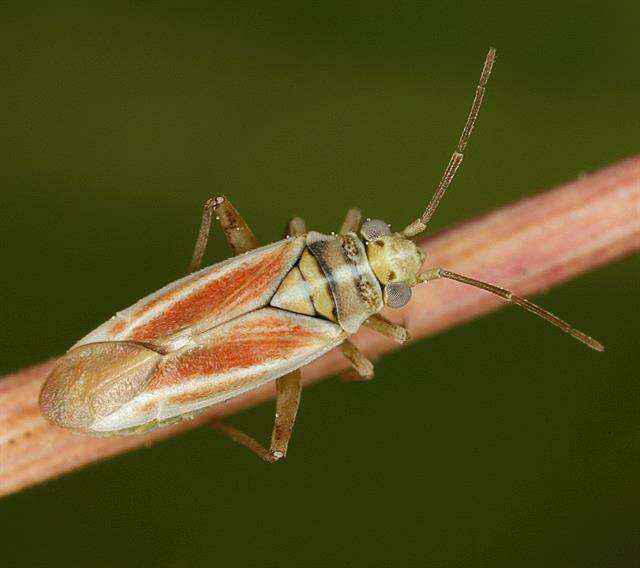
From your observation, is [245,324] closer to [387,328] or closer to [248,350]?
[248,350]

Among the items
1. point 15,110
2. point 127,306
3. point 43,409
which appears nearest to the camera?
point 43,409

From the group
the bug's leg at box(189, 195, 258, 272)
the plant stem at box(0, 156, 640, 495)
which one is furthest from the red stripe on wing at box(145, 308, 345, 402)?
the bug's leg at box(189, 195, 258, 272)

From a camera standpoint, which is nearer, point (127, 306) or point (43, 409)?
point (43, 409)

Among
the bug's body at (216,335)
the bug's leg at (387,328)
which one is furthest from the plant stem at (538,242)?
the bug's leg at (387,328)

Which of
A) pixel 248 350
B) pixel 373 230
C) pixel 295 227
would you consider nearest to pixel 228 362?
pixel 248 350

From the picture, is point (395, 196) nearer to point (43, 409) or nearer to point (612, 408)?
point (612, 408)

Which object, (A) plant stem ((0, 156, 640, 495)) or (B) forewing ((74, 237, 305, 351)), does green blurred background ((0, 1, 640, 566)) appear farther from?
(A) plant stem ((0, 156, 640, 495))

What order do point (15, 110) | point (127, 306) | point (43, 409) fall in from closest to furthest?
1. point (43, 409)
2. point (127, 306)
3. point (15, 110)

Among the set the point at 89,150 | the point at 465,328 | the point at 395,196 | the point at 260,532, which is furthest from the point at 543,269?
the point at 89,150
